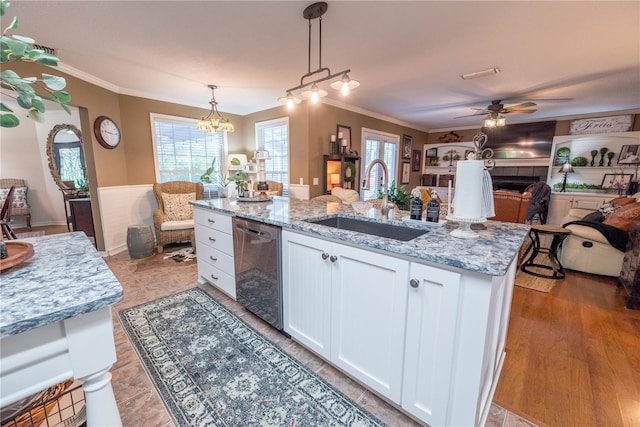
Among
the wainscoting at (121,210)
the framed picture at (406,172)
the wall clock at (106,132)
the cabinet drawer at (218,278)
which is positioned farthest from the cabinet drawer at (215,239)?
the framed picture at (406,172)

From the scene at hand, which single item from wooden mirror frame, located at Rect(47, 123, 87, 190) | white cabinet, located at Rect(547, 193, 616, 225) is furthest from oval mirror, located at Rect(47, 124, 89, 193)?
white cabinet, located at Rect(547, 193, 616, 225)

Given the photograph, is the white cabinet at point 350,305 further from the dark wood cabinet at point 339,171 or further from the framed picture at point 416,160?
the framed picture at point 416,160

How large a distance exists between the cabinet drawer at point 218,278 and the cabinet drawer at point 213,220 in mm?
435

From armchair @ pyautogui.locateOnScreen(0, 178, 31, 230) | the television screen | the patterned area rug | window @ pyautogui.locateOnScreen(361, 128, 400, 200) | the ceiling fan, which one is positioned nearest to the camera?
the patterned area rug

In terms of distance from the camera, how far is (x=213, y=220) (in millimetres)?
2502

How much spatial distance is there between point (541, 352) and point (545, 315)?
0.64 metres

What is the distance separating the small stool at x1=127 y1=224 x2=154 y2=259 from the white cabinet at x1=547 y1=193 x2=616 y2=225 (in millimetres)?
7698

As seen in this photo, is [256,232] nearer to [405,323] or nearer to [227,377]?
[227,377]

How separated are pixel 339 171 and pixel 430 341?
3850 mm

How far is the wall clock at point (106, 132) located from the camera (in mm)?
3568

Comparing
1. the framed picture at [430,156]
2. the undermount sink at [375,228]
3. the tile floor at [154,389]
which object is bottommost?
the tile floor at [154,389]

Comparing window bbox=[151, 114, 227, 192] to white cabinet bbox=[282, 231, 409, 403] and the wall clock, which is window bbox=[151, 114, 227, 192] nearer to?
the wall clock

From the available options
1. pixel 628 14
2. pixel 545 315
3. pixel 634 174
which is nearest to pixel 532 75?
pixel 628 14

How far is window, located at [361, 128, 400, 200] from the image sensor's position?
5.35 meters
